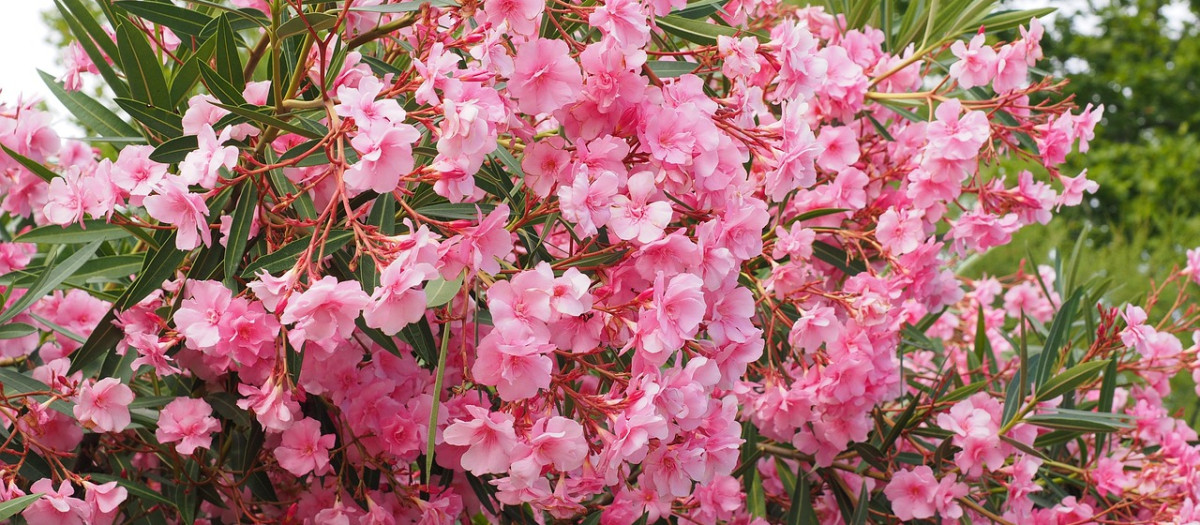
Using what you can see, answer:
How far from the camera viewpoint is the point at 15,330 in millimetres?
1312

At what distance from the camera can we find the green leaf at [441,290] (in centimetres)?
100

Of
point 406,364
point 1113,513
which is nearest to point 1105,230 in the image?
point 1113,513

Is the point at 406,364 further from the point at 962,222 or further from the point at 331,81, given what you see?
the point at 962,222

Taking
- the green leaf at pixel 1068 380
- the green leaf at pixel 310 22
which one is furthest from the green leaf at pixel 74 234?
the green leaf at pixel 1068 380

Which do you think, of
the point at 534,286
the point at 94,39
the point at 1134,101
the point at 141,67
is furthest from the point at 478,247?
the point at 1134,101

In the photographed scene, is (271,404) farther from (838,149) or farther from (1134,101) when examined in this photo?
(1134,101)

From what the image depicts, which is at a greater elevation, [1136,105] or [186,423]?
[186,423]

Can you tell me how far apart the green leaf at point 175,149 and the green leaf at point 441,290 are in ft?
0.98

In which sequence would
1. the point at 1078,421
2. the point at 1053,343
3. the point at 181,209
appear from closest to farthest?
the point at 181,209 < the point at 1078,421 < the point at 1053,343

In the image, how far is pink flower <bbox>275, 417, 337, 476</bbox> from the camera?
121cm

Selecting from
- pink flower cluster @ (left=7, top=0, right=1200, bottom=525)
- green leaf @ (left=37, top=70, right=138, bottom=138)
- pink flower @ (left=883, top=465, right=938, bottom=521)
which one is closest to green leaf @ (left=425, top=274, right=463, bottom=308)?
pink flower cluster @ (left=7, top=0, right=1200, bottom=525)

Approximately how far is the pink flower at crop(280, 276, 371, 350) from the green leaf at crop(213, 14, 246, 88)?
0.40 m

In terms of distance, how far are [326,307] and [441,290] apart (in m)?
0.16

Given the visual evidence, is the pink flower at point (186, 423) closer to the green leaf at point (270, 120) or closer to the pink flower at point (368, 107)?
the green leaf at point (270, 120)
